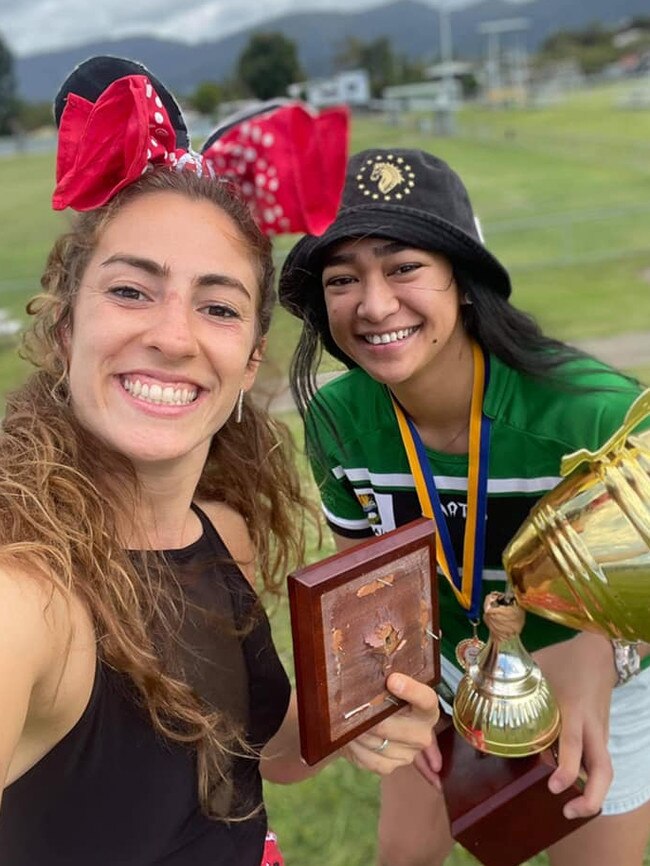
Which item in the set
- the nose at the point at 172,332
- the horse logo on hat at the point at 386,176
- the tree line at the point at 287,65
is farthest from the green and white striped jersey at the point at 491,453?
the tree line at the point at 287,65

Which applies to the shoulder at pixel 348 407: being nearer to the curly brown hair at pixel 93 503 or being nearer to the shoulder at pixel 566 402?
the shoulder at pixel 566 402

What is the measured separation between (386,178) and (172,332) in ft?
2.45

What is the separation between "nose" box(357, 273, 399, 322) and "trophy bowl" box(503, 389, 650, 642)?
0.58m

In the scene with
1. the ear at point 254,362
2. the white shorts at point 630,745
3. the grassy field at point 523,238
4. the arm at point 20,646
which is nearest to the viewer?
the arm at point 20,646

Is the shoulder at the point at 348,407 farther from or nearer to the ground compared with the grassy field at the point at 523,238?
farther from the ground

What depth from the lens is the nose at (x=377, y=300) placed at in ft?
5.79

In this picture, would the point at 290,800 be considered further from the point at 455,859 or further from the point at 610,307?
the point at 610,307

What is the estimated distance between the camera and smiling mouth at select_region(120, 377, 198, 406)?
1.37 metres

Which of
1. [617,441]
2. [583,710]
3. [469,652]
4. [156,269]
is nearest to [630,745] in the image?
[583,710]

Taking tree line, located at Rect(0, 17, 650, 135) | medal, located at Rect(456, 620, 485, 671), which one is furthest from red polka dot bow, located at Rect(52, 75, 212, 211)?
tree line, located at Rect(0, 17, 650, 135)

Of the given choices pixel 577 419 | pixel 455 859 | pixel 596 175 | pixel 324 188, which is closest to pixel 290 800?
pixel 455 859

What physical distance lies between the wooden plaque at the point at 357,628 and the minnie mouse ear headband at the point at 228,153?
0.55m

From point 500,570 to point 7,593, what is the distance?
3.99ft

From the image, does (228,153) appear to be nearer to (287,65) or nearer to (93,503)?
(93,503)
